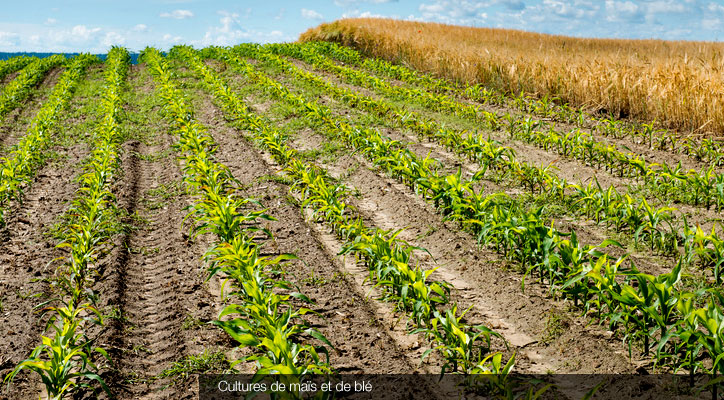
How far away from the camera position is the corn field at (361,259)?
3629 millimetres

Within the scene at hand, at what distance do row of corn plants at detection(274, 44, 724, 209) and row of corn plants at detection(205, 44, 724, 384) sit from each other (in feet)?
6.20

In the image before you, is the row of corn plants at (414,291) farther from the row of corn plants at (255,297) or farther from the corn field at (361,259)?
the row of corn plants at (255,297)

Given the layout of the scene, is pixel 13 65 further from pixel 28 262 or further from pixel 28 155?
pixel 28 262

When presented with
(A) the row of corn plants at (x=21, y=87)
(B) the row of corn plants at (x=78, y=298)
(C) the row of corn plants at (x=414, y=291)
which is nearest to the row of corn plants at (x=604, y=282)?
(C) the row of corn plants at (x=414, y=291)

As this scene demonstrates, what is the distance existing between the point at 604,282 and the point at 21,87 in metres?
19.0

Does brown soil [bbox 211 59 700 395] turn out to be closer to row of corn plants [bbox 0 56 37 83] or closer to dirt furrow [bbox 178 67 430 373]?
dirt furrow [bbox 178 67 430 373]

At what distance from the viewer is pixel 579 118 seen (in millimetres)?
10672

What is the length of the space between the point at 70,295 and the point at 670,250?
5.32 meters

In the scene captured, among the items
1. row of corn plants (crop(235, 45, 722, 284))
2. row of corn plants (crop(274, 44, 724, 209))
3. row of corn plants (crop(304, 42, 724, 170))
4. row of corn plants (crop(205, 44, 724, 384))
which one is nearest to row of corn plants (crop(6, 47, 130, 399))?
row of corn plants (crop(205, 44, 724, 384))

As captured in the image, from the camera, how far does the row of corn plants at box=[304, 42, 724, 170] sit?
27.8 feet

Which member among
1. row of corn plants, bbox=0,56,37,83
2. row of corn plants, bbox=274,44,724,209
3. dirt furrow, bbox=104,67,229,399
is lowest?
dirt furrow, bbox=104,67,229,399

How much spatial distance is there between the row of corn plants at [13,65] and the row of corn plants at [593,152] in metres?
17.0

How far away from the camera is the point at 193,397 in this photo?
350 cm

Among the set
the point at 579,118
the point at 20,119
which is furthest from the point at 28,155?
the point at 579,118
